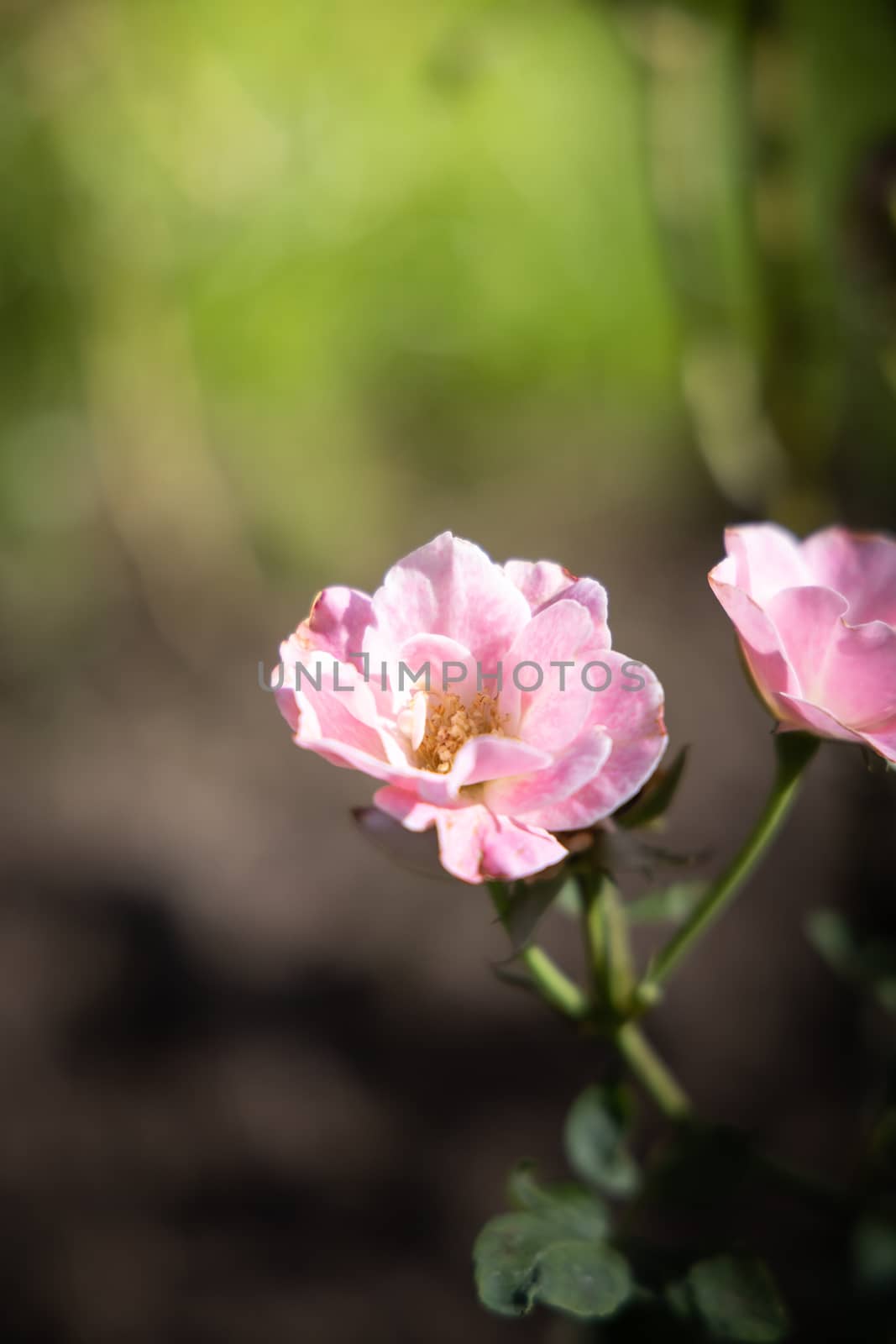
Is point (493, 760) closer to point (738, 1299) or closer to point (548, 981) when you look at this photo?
point (548, 981)

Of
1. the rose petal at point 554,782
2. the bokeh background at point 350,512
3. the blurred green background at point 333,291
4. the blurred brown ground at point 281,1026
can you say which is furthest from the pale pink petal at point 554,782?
the blurred green background at point 333,291

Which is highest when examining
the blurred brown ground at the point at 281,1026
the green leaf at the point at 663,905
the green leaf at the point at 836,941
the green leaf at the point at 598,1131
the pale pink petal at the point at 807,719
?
the pale pink petal at the point at 807,719

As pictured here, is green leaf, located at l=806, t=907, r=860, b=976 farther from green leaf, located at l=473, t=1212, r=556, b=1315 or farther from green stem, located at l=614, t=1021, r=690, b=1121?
green leaf, located at l=473, t=1212, r=556, b=1315

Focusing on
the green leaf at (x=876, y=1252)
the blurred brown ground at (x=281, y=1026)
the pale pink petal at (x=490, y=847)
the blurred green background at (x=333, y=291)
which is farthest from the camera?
the blurred green background at (x=333, y=291)

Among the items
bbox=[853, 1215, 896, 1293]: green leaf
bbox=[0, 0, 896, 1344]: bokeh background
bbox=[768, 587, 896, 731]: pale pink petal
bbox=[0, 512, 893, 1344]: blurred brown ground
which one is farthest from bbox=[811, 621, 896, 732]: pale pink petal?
bbox=[0, 512, 893, 1344]: blurred brown ground

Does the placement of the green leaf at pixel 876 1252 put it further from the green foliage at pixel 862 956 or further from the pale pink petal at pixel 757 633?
the pale pink petal at pixel 757 633

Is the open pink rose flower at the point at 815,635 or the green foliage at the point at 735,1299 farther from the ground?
the open pink rose flower at the point at 815,635

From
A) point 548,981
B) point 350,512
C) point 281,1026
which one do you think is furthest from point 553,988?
point 350,512
